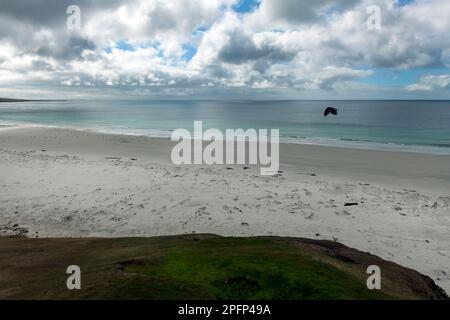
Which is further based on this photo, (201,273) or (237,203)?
(237,203)

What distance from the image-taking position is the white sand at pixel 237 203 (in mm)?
9820

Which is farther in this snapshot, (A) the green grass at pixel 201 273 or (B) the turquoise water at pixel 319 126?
(B) the turquoise water at pixel 319 126

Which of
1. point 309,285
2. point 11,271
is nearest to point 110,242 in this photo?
point 11,271

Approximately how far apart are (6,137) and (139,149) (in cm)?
1595

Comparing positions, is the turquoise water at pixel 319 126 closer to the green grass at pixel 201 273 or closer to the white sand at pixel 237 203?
the white sand at pixel 237 203

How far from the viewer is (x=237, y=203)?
12.2 metres
